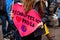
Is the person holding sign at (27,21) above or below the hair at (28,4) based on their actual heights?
below

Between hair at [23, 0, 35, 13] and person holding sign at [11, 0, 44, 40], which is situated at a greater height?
hair at [23, 0, 35, 13]

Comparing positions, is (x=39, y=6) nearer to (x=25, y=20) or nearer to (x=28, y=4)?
(x=28, y=4)

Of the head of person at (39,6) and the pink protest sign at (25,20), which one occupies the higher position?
the head of person at (39,6)

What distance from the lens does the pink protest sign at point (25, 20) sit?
278cm

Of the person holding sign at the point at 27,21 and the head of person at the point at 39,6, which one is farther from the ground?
the head of person at the point at 39,6

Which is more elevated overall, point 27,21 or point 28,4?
point 28,4

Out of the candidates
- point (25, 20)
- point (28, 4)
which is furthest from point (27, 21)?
point (28, 4)

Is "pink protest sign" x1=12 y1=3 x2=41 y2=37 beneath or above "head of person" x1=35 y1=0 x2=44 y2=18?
beneath

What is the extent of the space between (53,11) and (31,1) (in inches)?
236

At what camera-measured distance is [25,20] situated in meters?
2.82

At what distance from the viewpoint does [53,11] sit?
8.62 meters

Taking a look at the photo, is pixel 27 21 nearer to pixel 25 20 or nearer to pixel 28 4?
pixel 25 20

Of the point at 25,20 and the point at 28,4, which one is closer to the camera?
the point at 28,4

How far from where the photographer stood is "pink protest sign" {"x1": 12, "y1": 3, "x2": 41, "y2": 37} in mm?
2783
